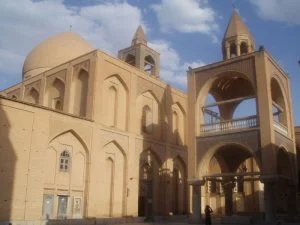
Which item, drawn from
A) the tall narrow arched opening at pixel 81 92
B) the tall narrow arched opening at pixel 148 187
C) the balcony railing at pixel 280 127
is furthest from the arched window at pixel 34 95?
the balcony railing at pixel 280 127

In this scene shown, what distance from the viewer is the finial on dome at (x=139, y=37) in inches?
1271

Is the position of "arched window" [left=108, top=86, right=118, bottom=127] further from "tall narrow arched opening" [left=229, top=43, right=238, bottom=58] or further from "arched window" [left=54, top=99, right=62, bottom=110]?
"tall narrow arched opening" [left=229, top=43, right=238, bottom=58]

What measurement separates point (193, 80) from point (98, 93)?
5.84m

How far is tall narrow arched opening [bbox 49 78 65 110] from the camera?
86.3ft

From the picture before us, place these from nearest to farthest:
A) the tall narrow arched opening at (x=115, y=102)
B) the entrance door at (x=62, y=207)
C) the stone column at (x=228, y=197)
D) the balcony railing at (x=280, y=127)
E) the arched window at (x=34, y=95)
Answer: the balcony railing at (x=280, y=127), the entrance door at (x=62, y=207), the stone column at (x=228, y=197), the tall narrow arched opening at (x=115, y=102), the arched window at (x=34, y=95)

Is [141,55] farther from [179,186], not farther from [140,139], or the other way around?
[179,186]

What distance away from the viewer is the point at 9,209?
686 inches

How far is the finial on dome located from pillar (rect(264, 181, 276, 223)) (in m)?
18.0

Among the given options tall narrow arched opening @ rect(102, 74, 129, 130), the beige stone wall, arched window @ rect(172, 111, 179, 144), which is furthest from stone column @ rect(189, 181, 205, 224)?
arched window @ rect(172, 111, 179, 144)

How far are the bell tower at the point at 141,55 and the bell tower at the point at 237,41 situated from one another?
7928 mm

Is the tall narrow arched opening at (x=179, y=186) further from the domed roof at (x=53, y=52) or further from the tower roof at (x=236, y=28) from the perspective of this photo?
the domed roof at (x=53, y=52)

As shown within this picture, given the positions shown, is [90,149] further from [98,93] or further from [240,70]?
[240,70]

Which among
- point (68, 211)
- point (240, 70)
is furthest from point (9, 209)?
point (240, 70)

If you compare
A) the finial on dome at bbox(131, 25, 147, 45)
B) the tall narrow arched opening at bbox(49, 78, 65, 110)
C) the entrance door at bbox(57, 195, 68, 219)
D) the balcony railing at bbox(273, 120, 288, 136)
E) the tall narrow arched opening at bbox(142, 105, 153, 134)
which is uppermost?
the finial on dome at bbox(131, 25, 147, 45)
